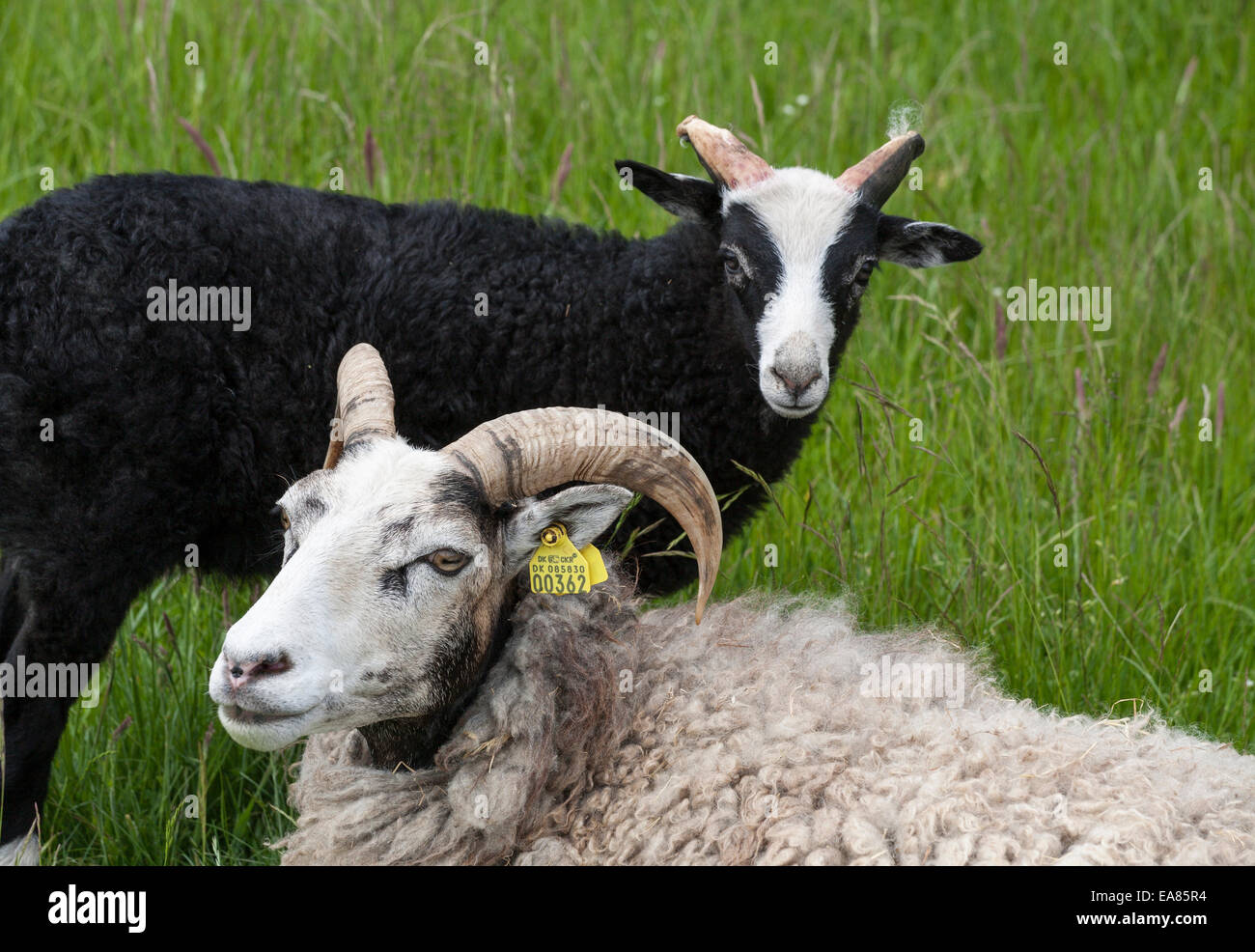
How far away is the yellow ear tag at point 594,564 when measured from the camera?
3.48m

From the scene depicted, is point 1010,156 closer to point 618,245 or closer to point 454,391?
point 618,245

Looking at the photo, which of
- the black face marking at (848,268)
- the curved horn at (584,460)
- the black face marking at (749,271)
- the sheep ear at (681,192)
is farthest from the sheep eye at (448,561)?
the sheep ear at (681,192)

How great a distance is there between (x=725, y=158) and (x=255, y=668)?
285cm

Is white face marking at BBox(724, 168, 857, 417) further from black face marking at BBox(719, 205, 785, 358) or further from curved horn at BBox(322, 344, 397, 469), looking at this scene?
curved horn at BBox(322, 344, 397, 469)

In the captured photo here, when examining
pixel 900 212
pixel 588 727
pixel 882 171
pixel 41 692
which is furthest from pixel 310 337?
pixel 900 212

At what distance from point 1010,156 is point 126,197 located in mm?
4794

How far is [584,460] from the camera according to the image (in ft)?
11.2

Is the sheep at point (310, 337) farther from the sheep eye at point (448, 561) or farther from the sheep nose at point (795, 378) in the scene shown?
the sheep eye at point (448, 561)

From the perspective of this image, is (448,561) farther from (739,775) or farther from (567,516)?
(739,775)

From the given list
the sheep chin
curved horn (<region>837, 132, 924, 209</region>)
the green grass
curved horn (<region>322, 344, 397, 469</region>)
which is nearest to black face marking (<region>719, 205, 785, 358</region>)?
curved horn (<region>837, 132, 924, 209</region>)

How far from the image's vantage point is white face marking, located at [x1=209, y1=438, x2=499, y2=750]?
2977mm

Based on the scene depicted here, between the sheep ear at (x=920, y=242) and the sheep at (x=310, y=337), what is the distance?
0.01 m
